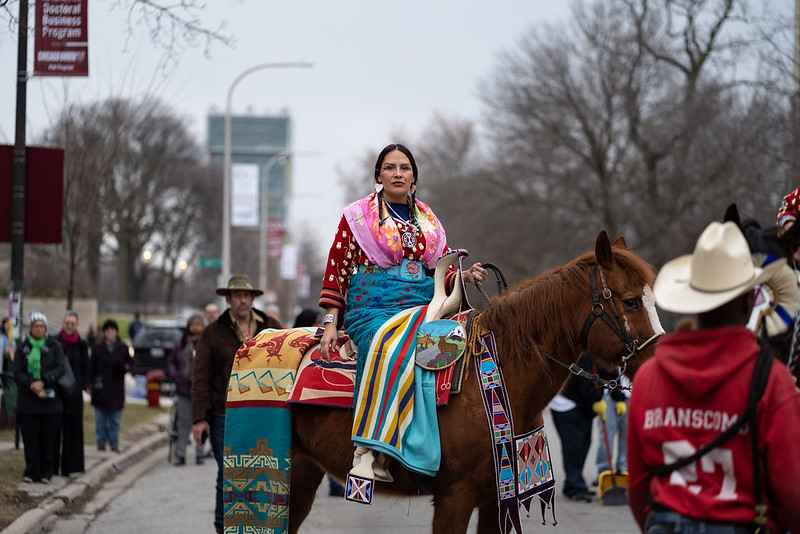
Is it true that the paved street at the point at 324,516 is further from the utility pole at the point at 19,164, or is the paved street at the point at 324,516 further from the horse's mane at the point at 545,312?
the horse's mane at the point at 545,312

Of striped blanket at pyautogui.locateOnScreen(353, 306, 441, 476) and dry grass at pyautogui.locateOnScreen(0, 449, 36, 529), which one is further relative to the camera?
dry grass at pyautogui.locateOnScreen(0, 449, 36, 529)

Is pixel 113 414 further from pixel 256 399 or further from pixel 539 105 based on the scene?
pixel 539 105

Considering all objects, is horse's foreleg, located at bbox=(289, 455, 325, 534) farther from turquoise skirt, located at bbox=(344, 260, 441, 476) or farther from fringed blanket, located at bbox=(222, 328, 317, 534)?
turquoise skirt, located at bbox=(344, 260, 441, 476)

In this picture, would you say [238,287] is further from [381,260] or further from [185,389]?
[185,389]

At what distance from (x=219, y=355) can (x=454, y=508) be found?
3.73 metres

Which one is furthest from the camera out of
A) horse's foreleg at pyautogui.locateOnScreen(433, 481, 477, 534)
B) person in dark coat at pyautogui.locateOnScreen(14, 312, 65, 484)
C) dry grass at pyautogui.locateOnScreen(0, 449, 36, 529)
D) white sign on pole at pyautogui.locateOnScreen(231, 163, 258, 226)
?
white sign on pole at pyautogui.locateOnScreen(231, 163, 258, 226)

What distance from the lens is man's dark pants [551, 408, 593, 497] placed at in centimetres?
1238

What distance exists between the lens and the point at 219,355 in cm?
908

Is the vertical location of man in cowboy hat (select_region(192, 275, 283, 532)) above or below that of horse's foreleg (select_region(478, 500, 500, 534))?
above

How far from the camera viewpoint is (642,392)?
3.84m

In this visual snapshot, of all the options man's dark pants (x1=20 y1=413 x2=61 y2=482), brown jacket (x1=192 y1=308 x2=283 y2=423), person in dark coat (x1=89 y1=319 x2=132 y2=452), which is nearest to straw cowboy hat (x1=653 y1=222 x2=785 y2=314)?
brown jacket (x1=192 y1=308 x2=283 y2=423)

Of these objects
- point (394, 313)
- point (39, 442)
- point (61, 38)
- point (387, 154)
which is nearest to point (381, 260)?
point (394, 313)

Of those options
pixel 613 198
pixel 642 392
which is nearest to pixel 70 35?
pixel 642 392

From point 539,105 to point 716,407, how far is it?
35.6 m
